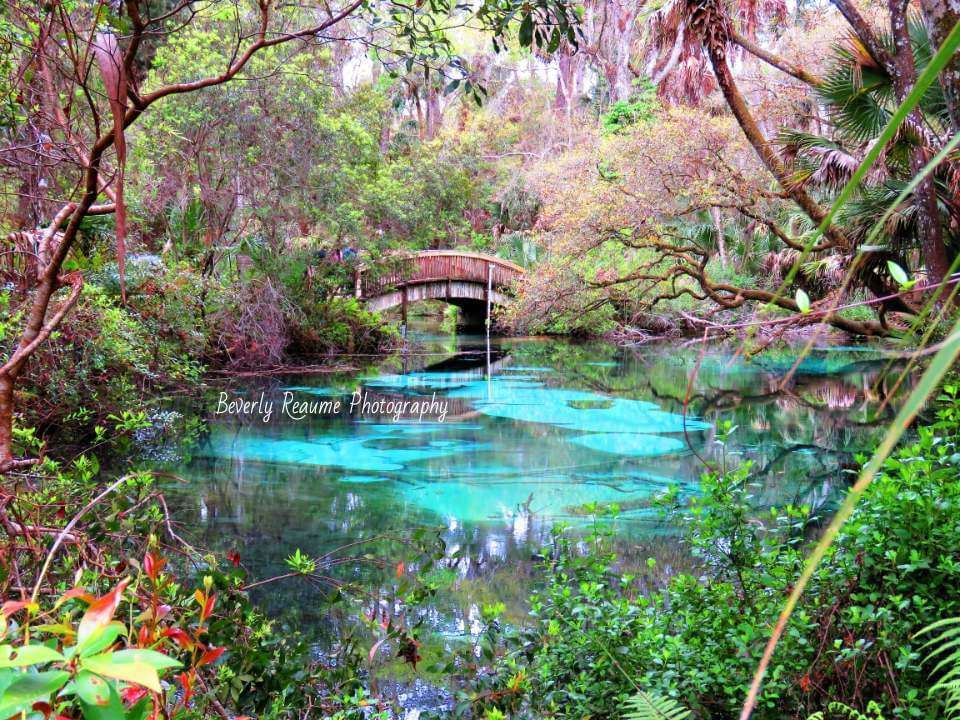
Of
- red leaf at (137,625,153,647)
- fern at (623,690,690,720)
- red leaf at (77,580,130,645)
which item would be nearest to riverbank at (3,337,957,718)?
red leaf at (137,625,153,647)

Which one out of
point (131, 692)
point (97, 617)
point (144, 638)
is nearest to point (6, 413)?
point (144, 638)

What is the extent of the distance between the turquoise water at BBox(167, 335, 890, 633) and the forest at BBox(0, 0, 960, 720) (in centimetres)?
7

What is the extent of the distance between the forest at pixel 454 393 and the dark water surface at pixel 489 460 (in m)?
0.07

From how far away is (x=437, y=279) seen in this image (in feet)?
74.7

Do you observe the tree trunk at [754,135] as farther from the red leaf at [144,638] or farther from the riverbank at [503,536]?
the red leaf at [144,638]

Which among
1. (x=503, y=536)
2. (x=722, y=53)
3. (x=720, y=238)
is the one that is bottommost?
(x=503, y=536)

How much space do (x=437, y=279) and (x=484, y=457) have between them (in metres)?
13.9

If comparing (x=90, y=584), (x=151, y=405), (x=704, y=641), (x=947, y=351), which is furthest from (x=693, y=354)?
(x=947, y=351)

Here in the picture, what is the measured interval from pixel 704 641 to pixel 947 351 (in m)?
3.32

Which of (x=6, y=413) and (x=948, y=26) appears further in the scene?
(x=948, y=26)

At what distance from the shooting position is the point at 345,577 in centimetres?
547

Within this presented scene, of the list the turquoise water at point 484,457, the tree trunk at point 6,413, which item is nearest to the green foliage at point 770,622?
the turquoise water at point 484,457

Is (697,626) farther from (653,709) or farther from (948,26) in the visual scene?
(948,26)

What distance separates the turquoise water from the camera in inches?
243
